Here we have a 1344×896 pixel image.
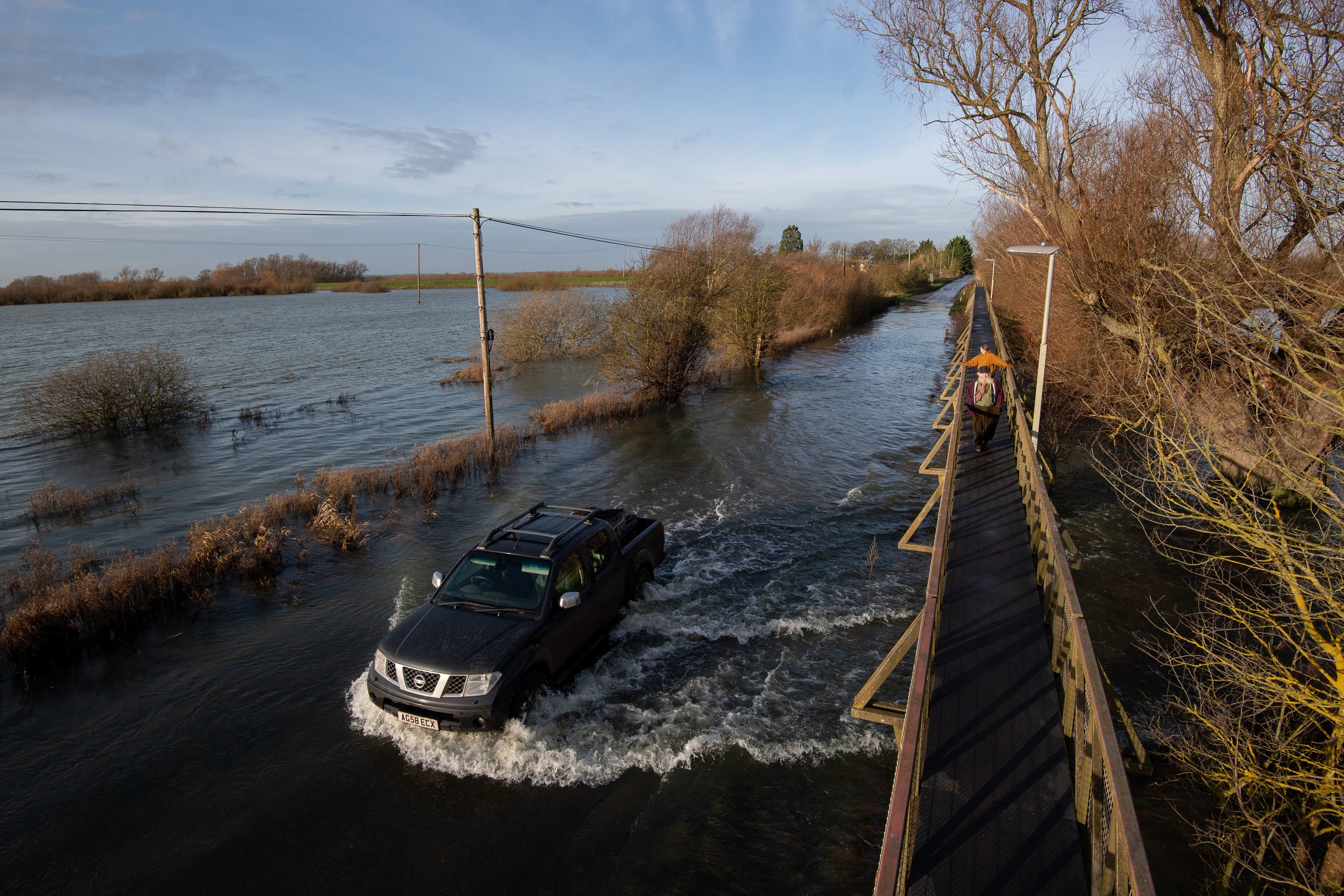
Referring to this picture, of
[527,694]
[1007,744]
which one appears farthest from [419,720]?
[1007,744]

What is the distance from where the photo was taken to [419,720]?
700 cm

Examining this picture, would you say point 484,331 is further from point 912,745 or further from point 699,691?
point 912,745

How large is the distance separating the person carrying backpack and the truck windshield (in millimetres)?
9204

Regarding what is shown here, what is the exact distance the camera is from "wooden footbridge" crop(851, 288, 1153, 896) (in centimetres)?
409

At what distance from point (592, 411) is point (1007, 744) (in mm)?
20939

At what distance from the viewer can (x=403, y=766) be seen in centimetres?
723

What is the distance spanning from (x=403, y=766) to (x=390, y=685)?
0.88m

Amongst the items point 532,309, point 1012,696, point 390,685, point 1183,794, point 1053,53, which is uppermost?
point 1053,53

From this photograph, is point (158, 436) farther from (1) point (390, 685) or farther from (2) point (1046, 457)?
(2) point (1046, 457)

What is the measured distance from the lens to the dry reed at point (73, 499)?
15.4 m

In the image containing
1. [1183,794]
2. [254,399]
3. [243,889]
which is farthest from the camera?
[254,399]

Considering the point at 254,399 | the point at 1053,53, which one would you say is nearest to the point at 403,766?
the point at 1053,53

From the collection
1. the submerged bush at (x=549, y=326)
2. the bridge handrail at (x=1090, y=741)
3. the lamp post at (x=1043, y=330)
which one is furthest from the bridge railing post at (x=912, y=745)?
the submerged bush at (x=549, y=326)

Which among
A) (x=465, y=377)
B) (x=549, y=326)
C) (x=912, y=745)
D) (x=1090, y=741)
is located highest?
(x=549, y=326)
